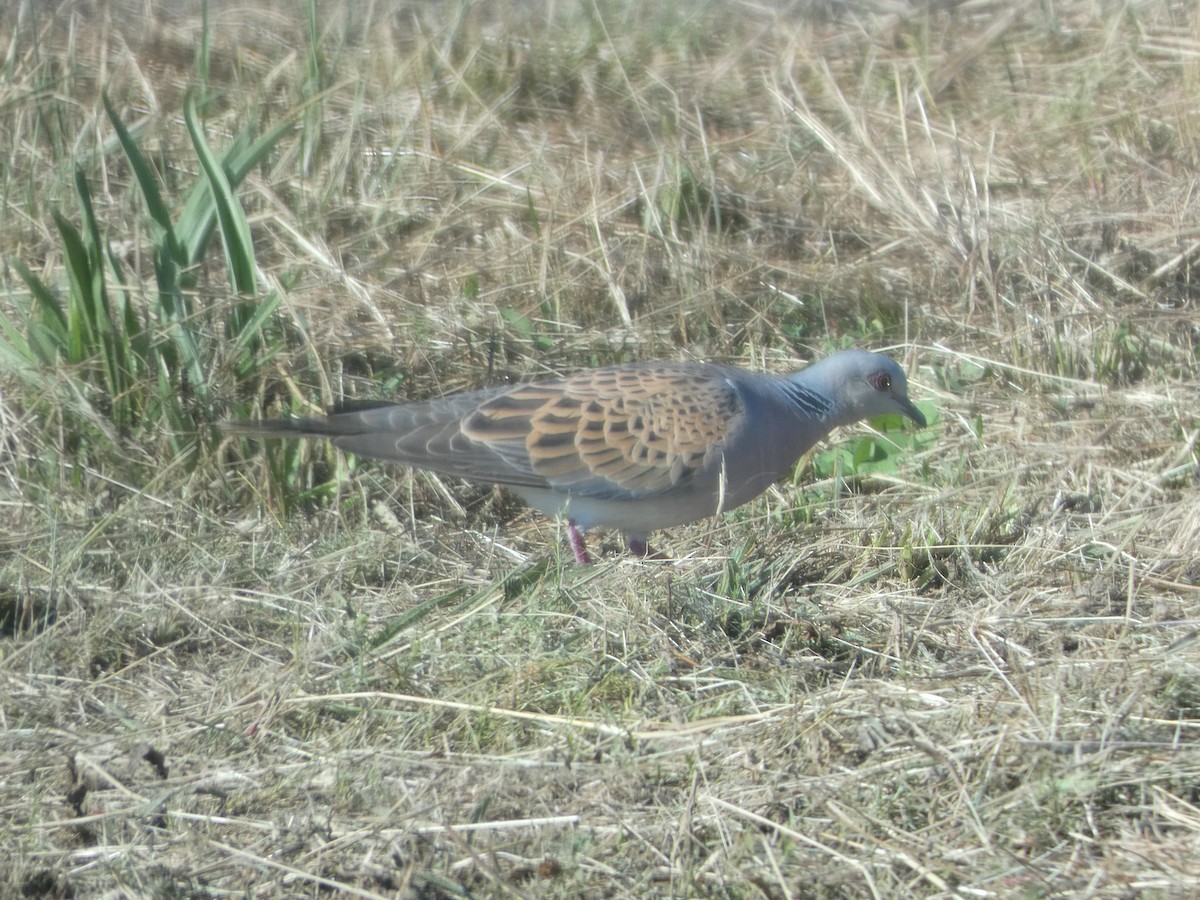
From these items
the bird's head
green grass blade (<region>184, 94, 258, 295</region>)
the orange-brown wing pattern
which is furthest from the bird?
green grass blade (<region>184, 94, 258, 295</region>)

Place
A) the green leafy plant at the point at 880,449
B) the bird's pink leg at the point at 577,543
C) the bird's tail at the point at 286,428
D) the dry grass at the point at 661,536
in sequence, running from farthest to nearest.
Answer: the green leafy plant at the point at 880,449, the bird's pink leg at the point at 577,543, the bird's tail at the point at 286,428, the dry grass at the point at 661,536

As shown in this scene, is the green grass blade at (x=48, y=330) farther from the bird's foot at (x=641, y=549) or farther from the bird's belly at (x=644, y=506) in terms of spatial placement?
the bird's foot at (x=641, y=549)

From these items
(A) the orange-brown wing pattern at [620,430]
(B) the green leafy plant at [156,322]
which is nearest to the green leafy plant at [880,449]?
(A) the orange-brown wing pattern at [620,430]

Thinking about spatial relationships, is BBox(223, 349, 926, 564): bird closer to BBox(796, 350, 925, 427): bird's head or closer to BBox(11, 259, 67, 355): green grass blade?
BBox(796, 350, 925, 427): bird's head

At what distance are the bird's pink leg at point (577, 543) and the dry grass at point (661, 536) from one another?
1.7 inches

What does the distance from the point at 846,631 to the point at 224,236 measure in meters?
2.31

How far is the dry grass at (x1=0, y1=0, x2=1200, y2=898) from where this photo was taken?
8.54 ft

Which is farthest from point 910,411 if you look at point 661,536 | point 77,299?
point 77,299

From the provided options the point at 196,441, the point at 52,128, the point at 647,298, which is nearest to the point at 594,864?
the point at 196,441

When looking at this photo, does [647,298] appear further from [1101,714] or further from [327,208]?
[1101,714]

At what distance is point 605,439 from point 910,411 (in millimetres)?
1047

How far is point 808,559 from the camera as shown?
3.67 metres

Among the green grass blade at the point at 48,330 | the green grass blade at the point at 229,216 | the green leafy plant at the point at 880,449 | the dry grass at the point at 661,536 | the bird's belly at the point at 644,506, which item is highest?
the green grass blade at the point at 229,216

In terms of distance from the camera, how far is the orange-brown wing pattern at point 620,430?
3.93 meters
